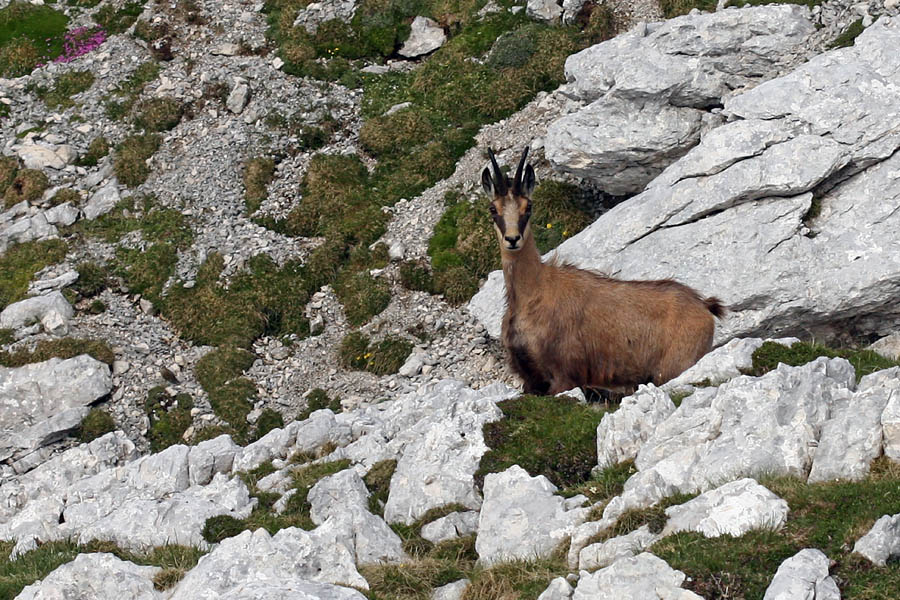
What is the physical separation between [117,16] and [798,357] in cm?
3284

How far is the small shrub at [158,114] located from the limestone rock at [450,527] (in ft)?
82.5

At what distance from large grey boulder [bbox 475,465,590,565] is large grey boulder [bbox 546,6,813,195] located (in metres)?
14.8

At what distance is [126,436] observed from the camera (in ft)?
85.8

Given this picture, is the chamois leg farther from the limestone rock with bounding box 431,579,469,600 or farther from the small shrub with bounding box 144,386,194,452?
the small shrub with bounding box 144,386,194,452

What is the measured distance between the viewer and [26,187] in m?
34.8

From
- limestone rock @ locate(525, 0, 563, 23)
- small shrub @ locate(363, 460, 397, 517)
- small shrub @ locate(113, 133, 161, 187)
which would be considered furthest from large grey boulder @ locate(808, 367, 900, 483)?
small shrub @ locate(113, 133, 161, 187)

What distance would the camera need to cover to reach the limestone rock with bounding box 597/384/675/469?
1549 cm

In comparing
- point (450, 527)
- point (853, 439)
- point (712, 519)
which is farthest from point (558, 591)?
point (853, 439)

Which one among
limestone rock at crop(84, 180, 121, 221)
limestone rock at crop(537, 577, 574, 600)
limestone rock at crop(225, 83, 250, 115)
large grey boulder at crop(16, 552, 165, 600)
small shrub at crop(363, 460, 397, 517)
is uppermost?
limestone rock at crop(225, 83, 250, 115)

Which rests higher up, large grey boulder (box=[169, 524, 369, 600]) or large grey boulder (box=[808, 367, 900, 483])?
large grey boulder (box=[169, 524, 369, 600])

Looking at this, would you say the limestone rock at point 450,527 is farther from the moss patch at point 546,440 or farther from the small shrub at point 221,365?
the small shrub at point 221,365

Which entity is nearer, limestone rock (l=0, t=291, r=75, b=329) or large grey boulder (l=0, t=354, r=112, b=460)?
large grey boulder (l=0, t=354, r=112, b=460)

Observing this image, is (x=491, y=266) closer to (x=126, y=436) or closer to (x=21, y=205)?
(x=126, y=436)

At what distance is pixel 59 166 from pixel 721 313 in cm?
2515
